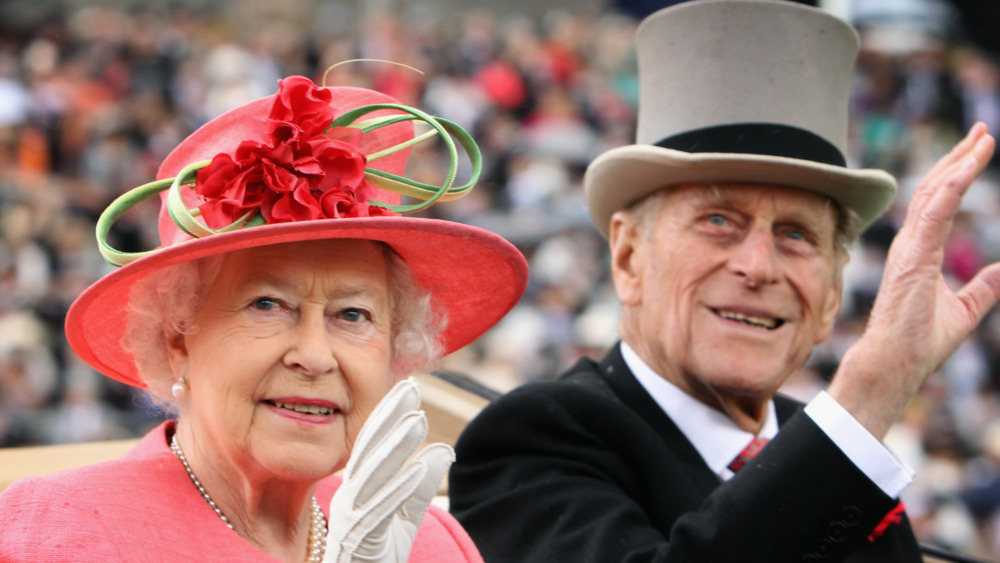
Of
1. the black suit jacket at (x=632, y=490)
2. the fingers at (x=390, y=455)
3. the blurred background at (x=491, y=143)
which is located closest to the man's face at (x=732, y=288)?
the black suit jacket at (x=632, y=490)

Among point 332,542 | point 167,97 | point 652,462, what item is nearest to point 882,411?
point 652,462

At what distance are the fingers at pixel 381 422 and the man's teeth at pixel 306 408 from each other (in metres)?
0.24

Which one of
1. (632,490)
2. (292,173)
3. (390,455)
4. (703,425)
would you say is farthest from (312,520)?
(703,425)

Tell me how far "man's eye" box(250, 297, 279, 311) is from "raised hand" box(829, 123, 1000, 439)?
99 cm

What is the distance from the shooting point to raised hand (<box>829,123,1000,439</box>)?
2199 mm

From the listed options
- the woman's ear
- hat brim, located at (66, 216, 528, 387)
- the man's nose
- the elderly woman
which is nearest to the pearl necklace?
the elderly woman

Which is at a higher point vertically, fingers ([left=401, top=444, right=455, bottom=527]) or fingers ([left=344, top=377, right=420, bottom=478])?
fingers ([left=344, top=377, right=420, bottom=478])

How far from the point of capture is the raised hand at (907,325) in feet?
7.22

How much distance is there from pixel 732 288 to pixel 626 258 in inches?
13.4

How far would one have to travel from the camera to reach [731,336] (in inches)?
111

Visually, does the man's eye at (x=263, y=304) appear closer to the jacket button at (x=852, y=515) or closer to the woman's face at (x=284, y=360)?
the woman's face at (x=284, y=360)

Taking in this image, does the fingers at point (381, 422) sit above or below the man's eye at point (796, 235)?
above


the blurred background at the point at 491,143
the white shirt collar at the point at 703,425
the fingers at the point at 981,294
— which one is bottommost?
the blurred background at the point at 491,143

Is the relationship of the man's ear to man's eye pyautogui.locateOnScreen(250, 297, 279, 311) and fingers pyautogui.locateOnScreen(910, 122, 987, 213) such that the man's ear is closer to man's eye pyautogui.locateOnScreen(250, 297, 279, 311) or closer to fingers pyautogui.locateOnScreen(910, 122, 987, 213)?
fingers pyautogui.locateOnScreen(910, 122, 987, 213)
